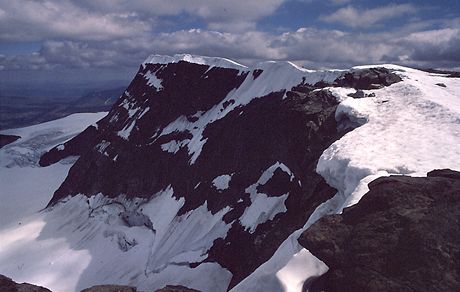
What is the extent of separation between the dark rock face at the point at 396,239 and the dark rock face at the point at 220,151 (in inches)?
353

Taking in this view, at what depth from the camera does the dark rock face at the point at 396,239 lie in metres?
10.5

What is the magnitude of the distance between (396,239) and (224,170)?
3956 centimetres

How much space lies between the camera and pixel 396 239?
1152 centimetres

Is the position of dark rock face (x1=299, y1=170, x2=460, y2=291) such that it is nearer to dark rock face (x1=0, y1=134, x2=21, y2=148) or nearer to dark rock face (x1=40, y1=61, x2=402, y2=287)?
dark rock face (x1=40, y1=61, x2=402, y2=287)

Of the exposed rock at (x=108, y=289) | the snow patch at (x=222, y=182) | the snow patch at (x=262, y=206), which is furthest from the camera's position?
the snow patch at (x=222, y=182)

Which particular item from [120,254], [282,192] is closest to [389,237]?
[282,192]

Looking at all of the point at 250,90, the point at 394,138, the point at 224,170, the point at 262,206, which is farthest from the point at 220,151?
the point at 394,138

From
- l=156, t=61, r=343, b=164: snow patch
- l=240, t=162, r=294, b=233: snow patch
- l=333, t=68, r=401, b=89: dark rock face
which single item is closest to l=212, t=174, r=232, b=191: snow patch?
l=240, t=162, r=294, b=233: snow patch

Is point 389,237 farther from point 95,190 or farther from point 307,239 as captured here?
point 95,190

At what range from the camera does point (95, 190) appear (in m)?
76.1

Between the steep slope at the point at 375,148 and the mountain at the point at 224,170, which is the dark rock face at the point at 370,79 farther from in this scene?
the steep slope at the point at 375,148

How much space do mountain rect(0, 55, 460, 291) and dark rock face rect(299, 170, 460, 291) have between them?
1152mm

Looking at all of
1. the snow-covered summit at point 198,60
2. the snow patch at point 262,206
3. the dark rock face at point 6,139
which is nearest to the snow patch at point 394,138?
the snow patch at point 262,206

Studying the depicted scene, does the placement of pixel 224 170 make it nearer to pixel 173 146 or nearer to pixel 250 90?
pixel 250 90
